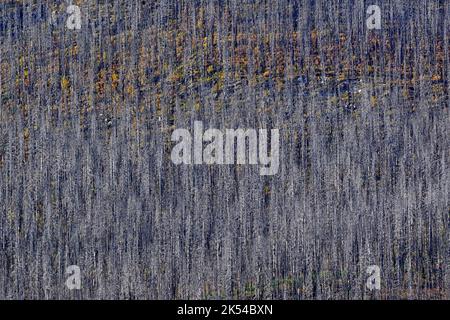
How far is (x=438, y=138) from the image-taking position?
5590mm

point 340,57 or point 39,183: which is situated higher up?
point 340,57

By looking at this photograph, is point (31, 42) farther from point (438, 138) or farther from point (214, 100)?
point (438, 138)

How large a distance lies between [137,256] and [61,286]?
39 centimetres

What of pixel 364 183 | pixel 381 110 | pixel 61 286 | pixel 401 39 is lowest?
pixel 61 286

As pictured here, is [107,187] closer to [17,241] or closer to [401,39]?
[17,241]

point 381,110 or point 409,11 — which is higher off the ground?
point 409,11

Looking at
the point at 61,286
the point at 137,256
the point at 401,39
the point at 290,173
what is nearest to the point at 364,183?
the point at 290,173

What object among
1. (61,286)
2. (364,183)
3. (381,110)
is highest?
(381,110)

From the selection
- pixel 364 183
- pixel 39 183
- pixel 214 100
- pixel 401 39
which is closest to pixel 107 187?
pixel 39 183

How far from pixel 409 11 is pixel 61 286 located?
7.08 ft

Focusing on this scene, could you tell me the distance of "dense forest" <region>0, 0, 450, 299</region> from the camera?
18.2ft

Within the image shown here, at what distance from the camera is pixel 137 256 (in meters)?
5.54

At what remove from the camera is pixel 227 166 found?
5.56 meters

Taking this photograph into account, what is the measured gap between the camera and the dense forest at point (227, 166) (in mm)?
5535
